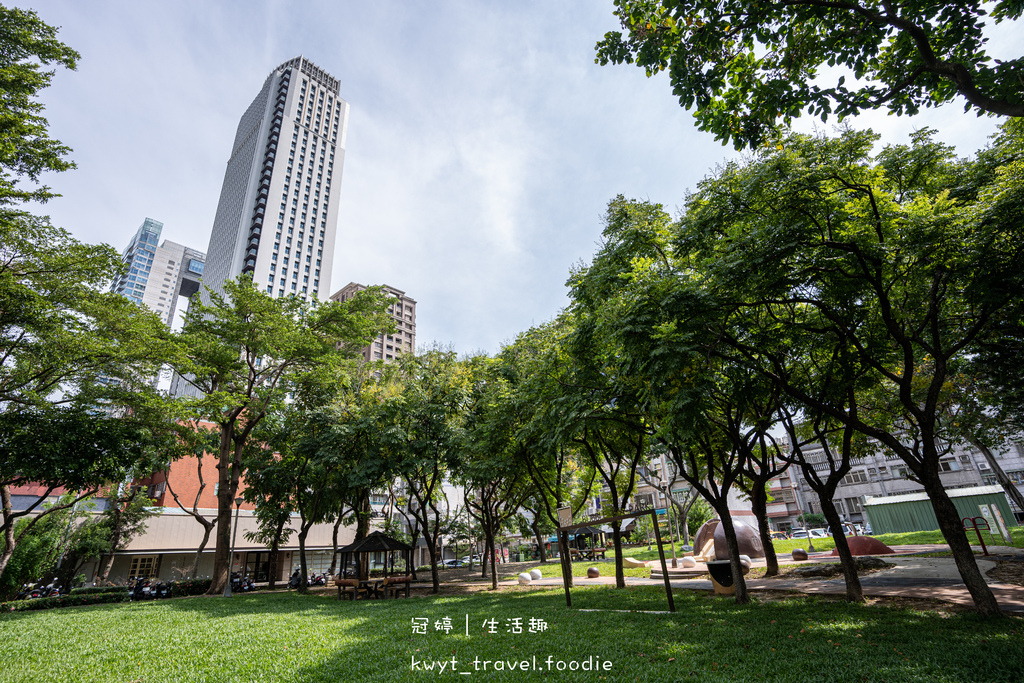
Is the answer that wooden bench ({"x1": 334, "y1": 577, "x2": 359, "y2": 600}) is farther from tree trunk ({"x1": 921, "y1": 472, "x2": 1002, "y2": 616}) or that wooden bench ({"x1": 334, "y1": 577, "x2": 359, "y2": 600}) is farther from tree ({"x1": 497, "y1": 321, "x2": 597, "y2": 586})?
tree trunk ({"x1": 921, "y1": 472, "x2": 1002, "y2": 616})

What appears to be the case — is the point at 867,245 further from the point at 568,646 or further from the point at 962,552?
the point at 568,646

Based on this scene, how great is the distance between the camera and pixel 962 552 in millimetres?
8234

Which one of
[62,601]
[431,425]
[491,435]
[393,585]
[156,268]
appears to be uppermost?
[156,268]

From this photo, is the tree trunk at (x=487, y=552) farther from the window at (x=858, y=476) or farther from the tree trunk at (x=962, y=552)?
the window at (x=858, y=476)

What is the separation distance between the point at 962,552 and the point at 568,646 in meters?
7.07

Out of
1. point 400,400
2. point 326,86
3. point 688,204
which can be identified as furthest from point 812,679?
point 326,86

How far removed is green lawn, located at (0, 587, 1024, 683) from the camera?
631cm

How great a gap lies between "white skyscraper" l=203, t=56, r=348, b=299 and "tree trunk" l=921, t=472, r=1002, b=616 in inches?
3505

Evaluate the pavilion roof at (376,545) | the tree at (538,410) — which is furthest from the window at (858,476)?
the pavilion roof at (376,545)

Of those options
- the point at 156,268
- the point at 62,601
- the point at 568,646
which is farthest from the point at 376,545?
the point at 156,268

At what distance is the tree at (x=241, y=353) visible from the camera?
21.3 meters

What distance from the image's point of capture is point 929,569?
14484 millimetres

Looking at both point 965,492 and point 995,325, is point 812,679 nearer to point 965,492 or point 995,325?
point 995,325

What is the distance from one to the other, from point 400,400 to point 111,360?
10702mm
